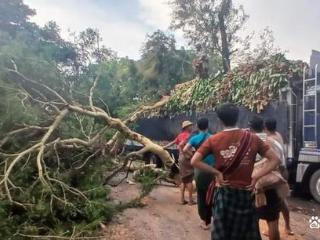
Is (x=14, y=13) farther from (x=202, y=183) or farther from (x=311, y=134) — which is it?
(x=202, y=183)

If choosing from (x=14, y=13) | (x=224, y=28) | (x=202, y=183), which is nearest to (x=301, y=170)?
(x=202, y=183)

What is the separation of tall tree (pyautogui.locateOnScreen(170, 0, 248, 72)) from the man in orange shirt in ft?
61.2

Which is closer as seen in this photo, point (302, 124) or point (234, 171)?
point (234, 171)

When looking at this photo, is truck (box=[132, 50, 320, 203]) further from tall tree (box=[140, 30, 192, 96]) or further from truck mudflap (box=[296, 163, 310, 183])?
tall tree (box=[140, 30, 192, 96])

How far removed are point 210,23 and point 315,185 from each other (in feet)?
53.0

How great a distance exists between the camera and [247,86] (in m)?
9.23

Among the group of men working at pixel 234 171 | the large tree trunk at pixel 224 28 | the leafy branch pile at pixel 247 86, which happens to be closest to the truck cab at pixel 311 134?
the leafy branch pile at pixel 247 86

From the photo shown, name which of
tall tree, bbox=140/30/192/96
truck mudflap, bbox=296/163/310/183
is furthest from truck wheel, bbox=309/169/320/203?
tall tree, bbox=140/30/192/96

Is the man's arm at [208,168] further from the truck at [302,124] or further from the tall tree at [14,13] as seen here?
the tall tree at [14,13]

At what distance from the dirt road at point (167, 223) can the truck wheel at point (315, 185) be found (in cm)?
21

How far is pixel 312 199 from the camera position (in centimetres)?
829

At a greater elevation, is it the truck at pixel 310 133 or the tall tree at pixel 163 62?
the tall tree at pixel 163 62

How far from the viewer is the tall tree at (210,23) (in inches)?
880

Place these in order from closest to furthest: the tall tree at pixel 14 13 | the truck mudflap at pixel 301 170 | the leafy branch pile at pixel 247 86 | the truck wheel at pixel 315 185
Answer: the truck wheel at pixel 315 185 < the truck mudflap at pixel 301 170 < the leafy branch pile at pixel 247 86 < the tall tree at pixel 14 13
